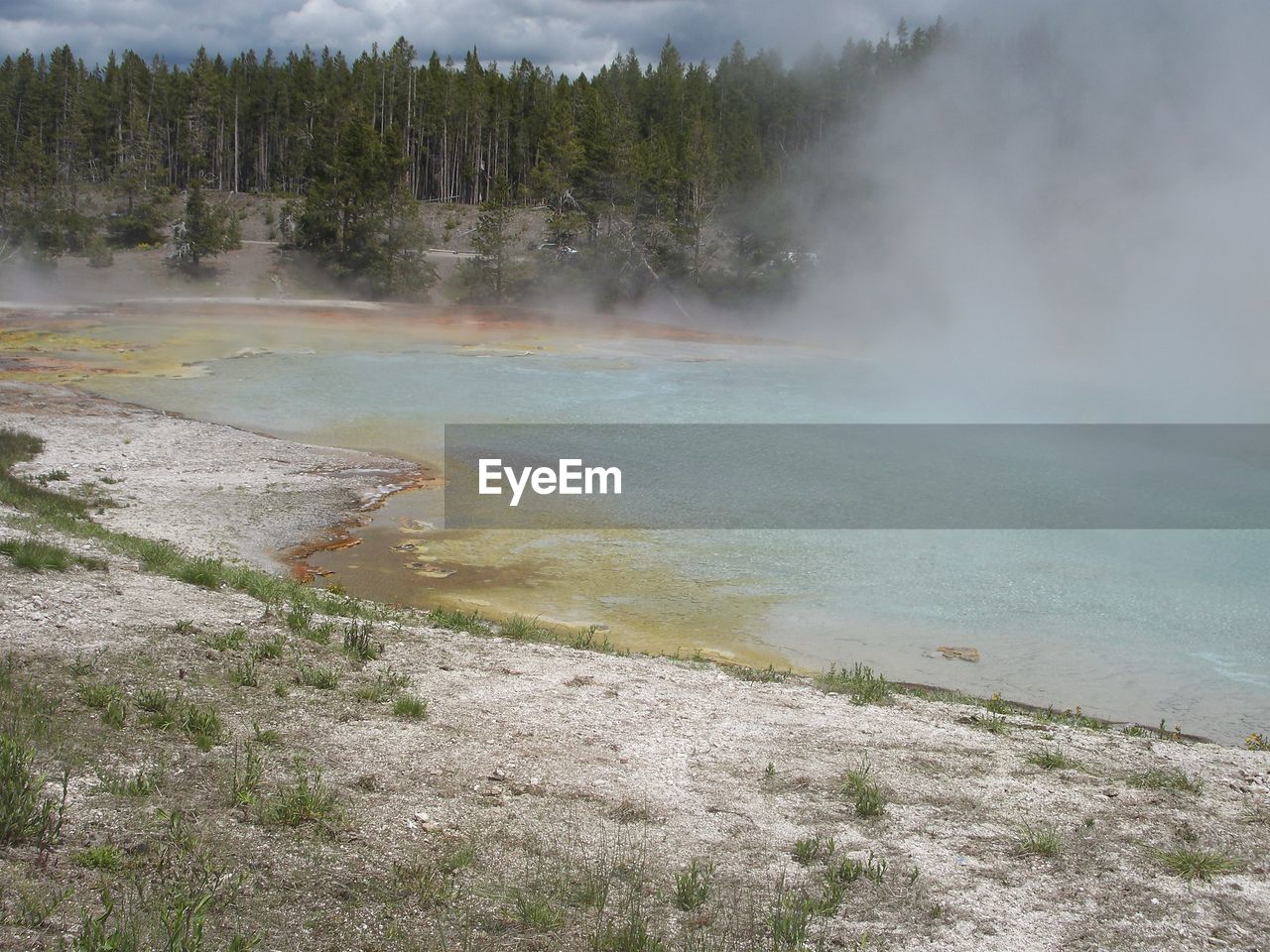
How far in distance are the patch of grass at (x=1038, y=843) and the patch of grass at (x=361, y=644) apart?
3.61 metres

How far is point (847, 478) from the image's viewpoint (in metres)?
14.5

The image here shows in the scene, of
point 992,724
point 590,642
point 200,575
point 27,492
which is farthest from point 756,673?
point 27,492

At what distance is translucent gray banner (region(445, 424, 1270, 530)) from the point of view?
494 inches

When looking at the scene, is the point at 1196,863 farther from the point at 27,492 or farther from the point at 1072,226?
the point at 1072,226

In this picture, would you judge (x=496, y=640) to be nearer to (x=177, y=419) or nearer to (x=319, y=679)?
(x=319, y=679)

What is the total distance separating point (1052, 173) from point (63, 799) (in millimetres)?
39083

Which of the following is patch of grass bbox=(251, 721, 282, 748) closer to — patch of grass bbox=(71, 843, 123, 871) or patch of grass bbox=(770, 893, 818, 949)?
patch of grass bbox=(71, 843, 123, 871)

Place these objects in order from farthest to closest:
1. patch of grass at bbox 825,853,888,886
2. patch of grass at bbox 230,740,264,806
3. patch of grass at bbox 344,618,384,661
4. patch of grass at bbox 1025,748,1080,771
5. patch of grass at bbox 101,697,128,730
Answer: patch of grass at bbox 344,618,384,661 < patch of grass at bbox 1025,748,1080,771 < patch of grass at bbox 101,697,128,730 < patch of grass at bbox 230,740,264,806 < patch of grass at bbox 825,853,888,886

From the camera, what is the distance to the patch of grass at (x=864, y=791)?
4.67 meters

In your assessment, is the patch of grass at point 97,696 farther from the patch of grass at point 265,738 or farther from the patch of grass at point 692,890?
the patch of grass at point 692,890

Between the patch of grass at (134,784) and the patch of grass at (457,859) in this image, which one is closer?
the patch of grass at (457,859)

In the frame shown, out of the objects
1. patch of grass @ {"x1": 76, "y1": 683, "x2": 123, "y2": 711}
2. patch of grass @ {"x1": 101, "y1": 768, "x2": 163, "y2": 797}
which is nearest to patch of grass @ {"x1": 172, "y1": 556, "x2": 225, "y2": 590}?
Result: patch of grass @ {"x1": 76, "y1": 683, "x2": 123, "y2": 711}

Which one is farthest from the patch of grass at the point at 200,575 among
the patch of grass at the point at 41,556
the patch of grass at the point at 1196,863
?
the patch of grass at the point at 1196,863

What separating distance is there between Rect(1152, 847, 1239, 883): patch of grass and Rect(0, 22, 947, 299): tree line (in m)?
34.7
